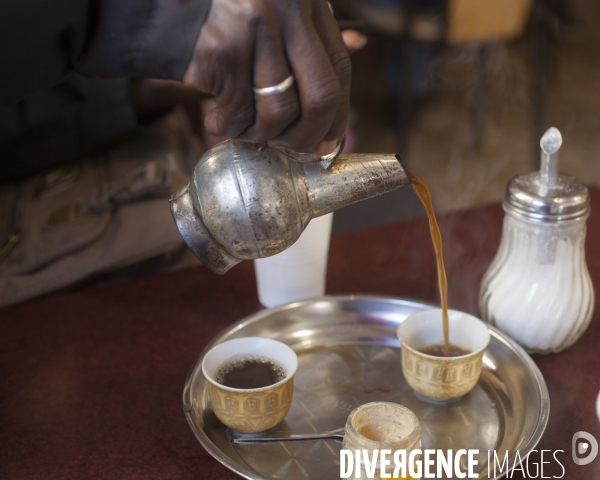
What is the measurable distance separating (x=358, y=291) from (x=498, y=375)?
311 mm

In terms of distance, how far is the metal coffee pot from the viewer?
27.8 inches

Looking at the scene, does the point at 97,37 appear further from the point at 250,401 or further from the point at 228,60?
the point at 250,401

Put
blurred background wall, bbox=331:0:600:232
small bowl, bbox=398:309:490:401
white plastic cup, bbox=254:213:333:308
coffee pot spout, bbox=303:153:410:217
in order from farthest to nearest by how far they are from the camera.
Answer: blurred background wall, bbox=331:0:600:232, white plastic cup, bbox=254:213:333:308, small bowl, bbox=398:309:490:401, coffee pot spout, bbox=303:153:410:217

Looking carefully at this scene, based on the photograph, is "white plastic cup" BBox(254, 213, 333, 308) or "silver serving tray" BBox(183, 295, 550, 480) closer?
"silver serving tray" BBox(183, 295, 550, 480)

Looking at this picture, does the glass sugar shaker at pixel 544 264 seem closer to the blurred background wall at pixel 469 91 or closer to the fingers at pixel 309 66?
the fingers at pixel 309 66

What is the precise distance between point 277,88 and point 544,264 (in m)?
0.52

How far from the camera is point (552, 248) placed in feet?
3.04

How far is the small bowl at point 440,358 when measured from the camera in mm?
858

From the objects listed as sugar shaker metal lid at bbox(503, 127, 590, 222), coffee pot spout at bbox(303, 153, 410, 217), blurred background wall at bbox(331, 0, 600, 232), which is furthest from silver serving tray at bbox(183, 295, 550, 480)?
blurred background wall at bbox(331, 0, 600, 232)

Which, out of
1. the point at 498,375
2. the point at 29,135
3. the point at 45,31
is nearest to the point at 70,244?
the point at 29,135

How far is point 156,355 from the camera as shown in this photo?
1.02 m

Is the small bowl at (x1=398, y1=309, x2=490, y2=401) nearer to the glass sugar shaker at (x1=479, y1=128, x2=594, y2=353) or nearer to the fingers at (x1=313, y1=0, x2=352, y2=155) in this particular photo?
the glass sugar shaker at (x1=479, y1=128, x2=594, y2=353)

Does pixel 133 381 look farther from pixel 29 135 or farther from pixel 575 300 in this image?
pixel 29 135

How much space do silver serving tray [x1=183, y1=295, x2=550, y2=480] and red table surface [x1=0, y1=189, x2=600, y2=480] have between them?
4 centimetres
